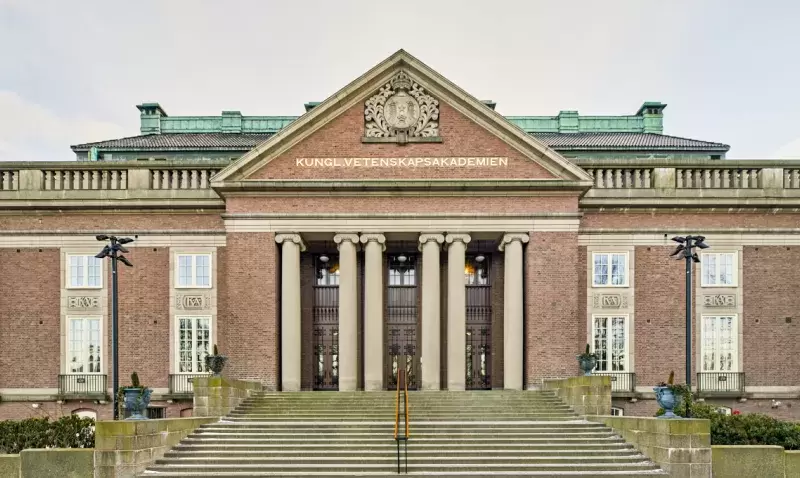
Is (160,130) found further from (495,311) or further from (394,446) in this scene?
(394,446)

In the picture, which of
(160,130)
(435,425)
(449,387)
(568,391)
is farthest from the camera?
(160,130)

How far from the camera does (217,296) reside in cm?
2959

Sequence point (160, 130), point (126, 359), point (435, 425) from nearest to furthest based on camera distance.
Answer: point (435, 425)
point (126, 359)
point (160, 130)

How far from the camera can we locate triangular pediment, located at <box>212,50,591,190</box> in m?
28.1

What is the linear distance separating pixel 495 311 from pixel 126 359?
14.6 m

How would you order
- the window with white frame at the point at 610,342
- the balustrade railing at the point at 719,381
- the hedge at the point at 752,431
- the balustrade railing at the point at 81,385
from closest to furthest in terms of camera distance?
the hedge at the point at 752,431
the balustrade railing at the point at 719,381
the balustrade railing at the point at 81,385
the window with white frame at the point at 610,342

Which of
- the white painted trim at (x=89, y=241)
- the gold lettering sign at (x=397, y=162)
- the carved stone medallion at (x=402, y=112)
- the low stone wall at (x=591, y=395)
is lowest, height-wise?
the low stone wall at (x=591, y=395)

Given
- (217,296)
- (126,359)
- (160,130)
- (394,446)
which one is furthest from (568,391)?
(160,130)

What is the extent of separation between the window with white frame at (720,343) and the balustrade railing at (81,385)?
23064mm

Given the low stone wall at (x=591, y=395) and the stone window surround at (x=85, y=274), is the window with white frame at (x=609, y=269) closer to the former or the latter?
the low stone wall at (x=591, y=395)

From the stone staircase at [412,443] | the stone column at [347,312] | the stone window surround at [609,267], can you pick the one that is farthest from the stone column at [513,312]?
the stone column at [347,312]

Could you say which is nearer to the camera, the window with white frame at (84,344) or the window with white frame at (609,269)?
the window with white frame at (84,344)

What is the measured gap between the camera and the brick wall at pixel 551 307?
2759 cm

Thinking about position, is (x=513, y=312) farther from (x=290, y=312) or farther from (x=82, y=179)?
(x=82, y=179)
